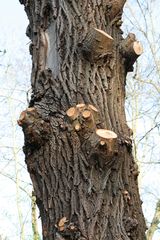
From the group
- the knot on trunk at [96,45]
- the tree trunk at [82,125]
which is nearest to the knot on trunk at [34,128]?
the tree trunk at [82,125]

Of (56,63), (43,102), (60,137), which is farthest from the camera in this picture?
(56,63)

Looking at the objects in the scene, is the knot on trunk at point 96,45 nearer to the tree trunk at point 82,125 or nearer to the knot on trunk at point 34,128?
the tree trunk at point 82,125

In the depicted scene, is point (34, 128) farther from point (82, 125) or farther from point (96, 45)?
point (96, 45)

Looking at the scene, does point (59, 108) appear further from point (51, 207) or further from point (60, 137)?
point (51, 207)

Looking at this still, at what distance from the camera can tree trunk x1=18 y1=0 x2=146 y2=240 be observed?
1.66 m

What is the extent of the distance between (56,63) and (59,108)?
28cm

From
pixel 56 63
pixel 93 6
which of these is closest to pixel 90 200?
pixel 56 63

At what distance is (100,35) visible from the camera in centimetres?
194

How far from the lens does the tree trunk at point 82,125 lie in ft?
5.43

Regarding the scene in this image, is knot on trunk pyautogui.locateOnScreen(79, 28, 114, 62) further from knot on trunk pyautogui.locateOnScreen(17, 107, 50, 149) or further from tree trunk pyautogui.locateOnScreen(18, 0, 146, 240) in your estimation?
knot on trunk pyautogui.locateOnScreen(17, 107, 50, 149)

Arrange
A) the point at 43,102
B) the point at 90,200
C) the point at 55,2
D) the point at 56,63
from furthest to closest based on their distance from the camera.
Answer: the point at 55,2 < the point at 56,63 < the point at 43,102 < the point at 90,200

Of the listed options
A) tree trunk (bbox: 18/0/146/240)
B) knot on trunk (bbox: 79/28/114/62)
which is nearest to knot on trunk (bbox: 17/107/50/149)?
tree trunk (bbox: 18/0/146/240)

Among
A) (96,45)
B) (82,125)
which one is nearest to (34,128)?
(82,125)

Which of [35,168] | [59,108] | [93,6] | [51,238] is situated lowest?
[51,238]
